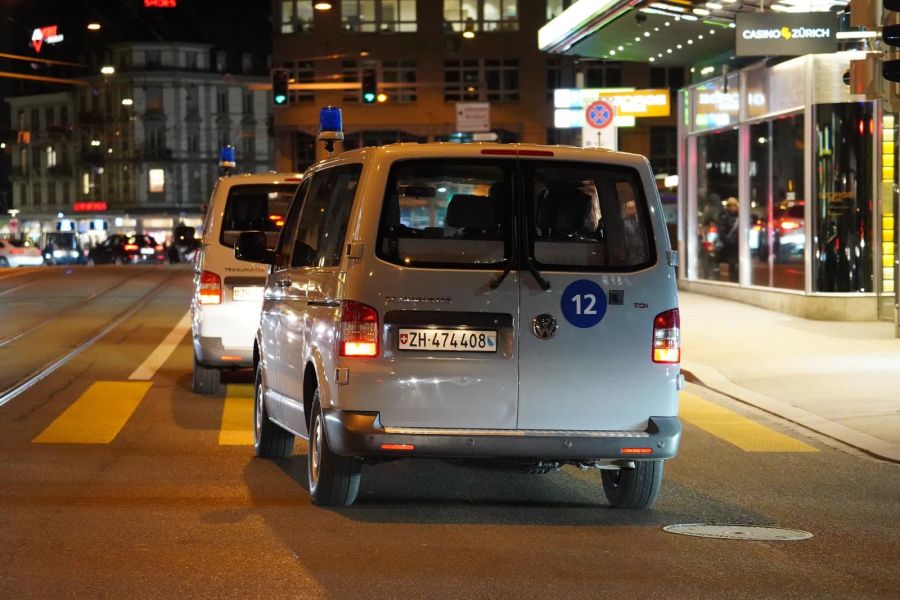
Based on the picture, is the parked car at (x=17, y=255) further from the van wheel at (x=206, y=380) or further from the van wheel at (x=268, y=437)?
the van wheel at (x=268, y=437)

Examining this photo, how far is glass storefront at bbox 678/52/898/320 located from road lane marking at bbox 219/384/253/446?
9.84 m

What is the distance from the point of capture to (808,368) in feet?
54.0

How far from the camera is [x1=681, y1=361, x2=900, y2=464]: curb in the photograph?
36.8 ft

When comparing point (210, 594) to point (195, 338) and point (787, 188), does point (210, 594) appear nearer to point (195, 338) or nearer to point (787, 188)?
point (195, 338)

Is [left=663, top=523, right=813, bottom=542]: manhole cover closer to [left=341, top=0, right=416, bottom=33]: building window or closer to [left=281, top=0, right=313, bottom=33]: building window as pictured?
[left=341, top=0, right=416, bottom=33]: building window

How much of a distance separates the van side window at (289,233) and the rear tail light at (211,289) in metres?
3.75

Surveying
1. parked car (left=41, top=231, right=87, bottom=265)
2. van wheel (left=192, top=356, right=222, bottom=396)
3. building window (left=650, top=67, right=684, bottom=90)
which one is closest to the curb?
van wheel (left=192, top=356, right=222, bottom=396)

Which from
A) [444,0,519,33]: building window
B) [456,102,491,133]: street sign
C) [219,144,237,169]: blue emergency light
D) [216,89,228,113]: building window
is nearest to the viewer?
[219,144,237,169]: blue emergency light

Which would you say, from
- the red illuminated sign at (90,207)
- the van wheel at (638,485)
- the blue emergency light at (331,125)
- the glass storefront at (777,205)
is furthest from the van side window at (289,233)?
the red illuminated sign at (90,207)

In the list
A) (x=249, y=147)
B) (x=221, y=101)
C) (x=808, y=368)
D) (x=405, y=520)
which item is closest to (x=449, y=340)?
(x=405, y=520)

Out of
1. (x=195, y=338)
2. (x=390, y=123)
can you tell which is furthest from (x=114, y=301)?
(x=390, y=123)

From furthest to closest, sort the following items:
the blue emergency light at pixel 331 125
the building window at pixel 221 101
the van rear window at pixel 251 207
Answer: the building window at pixel 221 101 < the blue emergency light at pixel 331 125 < the van rear window at pixel 251 207

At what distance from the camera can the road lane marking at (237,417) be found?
37.0 ft

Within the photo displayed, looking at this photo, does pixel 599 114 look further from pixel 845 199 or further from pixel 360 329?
pixel 360 329
